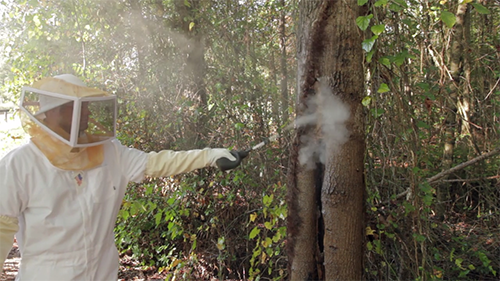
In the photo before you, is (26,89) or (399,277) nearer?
(26,89)

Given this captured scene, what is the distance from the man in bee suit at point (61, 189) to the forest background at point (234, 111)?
121cm

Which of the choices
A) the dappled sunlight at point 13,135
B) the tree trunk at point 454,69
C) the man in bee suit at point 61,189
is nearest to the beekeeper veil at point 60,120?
the man in bee suit at point 61,189

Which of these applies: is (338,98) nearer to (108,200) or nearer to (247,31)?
(108,200)

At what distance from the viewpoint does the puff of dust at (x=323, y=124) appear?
2.03m

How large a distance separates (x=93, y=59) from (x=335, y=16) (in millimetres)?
4697

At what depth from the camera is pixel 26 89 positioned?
212cm

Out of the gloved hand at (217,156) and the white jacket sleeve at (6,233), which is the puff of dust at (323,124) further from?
the white jacket sleeve at (6,233)

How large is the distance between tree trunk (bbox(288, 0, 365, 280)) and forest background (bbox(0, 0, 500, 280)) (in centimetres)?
77

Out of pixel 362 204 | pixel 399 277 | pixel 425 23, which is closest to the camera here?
pixel 362 204

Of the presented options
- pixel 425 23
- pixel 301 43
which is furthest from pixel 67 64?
pixel 425 23

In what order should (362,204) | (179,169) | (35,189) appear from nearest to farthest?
(35,189) → (362,204) → (179,169)

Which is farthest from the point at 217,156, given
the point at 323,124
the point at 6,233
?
the point at 6,233

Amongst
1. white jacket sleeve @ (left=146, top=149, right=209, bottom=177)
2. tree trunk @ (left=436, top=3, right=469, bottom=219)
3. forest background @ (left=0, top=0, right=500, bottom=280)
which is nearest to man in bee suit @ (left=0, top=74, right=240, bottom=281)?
white jacket sleeve @ (left=146, top=149, right=209, bottom=177)

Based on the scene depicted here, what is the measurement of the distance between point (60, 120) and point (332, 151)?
164 centimetres
